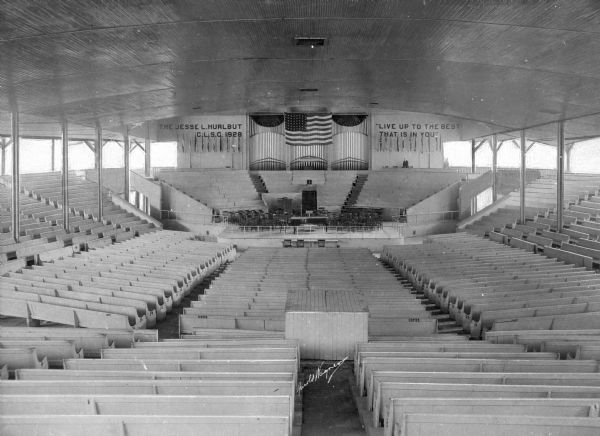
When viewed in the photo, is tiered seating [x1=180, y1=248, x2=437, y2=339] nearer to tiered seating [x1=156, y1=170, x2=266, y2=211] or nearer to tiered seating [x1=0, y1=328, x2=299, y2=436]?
tiered seating [x1=0, y1=328, x2=299, y2=436]

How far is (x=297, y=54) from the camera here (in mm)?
10492

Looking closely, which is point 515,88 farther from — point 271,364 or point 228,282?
point 271,364

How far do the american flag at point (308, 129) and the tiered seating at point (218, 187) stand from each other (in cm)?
344

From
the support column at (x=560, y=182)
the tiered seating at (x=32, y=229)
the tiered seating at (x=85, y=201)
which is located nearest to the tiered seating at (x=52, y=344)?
the tiered seating at (x=32, y=229)

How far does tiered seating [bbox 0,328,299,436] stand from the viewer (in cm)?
338

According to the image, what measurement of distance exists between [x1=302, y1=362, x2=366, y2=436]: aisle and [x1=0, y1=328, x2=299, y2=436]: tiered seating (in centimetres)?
49

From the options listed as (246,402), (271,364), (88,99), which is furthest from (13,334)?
(88,99)

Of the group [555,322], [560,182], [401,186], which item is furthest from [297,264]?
[401,186]

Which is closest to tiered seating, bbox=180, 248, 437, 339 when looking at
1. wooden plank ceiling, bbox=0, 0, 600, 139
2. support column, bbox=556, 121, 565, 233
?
wooden plank ceiling, bbox=0, 0, 600, 139

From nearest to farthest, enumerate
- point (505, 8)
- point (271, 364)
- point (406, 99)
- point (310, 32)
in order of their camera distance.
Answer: point (271, 364), point (505, 8), point (310, 32), point (406, 99)

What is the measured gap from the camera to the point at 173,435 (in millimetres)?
3410

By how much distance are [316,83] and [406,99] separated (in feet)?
12.1

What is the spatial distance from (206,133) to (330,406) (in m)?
25.8

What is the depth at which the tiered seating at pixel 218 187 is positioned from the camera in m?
→ 26.1
